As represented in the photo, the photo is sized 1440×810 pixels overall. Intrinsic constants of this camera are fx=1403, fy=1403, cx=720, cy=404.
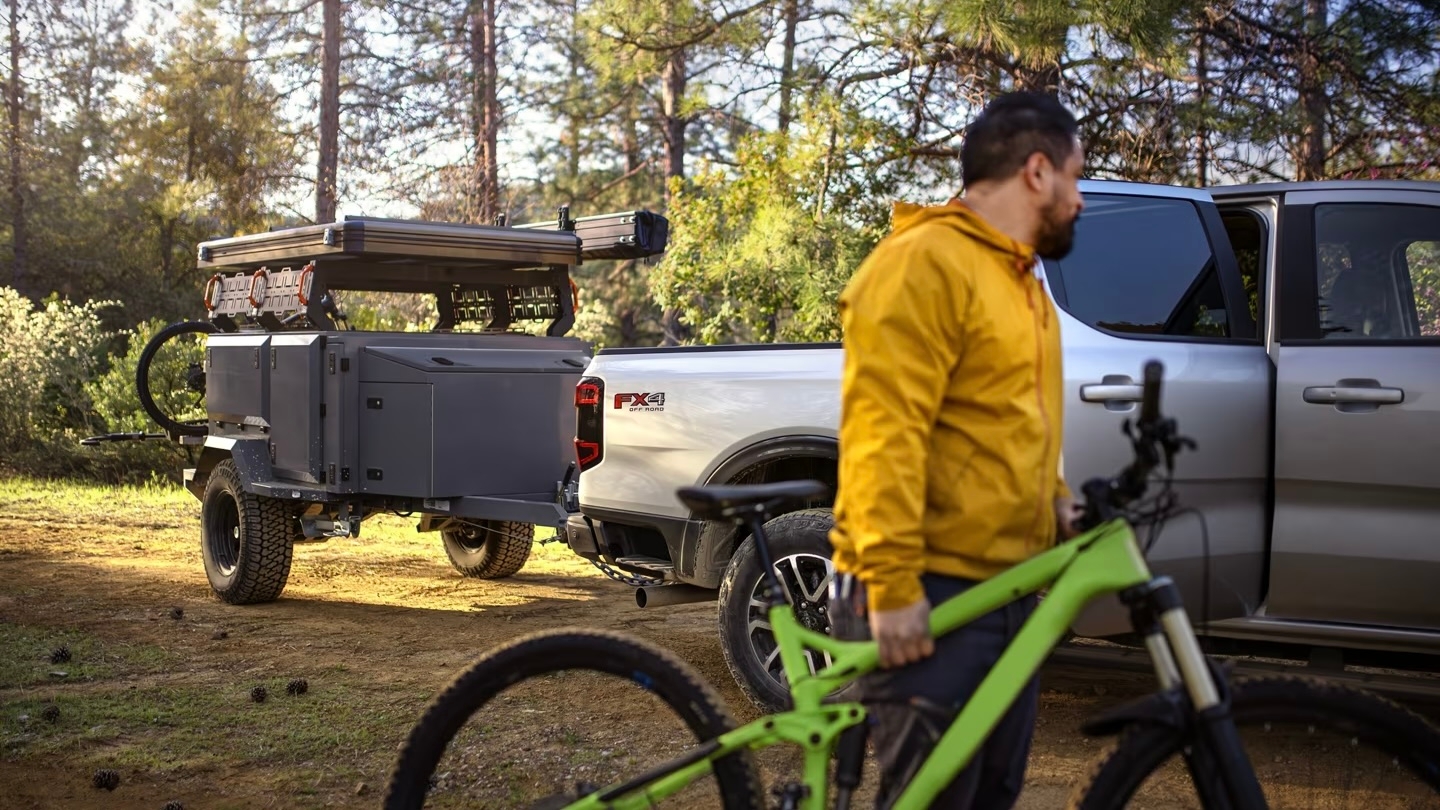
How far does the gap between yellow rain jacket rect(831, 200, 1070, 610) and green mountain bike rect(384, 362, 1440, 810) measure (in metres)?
0.11

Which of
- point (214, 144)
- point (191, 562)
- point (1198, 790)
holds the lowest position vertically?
point (191, 562)

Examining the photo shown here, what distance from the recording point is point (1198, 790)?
8.20 ft

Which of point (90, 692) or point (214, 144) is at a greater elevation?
point (214, 144)

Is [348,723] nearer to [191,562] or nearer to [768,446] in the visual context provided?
[768,446]

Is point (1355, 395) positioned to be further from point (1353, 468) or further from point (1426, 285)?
point (1426, 285)

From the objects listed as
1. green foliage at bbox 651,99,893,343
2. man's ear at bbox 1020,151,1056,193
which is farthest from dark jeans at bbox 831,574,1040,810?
green foliage at bbox 651,99,893,343

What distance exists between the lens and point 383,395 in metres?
7.71

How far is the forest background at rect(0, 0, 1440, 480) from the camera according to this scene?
10188mm

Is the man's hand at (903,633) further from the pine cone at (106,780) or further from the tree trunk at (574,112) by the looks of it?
the tree trunk at (574,112)

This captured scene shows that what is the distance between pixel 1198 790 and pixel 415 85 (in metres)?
23.3

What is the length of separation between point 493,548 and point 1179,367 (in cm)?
556

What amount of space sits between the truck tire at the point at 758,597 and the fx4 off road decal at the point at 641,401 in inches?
30.3

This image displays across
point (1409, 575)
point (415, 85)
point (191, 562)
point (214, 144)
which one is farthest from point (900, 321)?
point (214, 144)

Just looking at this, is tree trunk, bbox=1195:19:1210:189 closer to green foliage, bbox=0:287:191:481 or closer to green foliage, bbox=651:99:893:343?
green foliage, bbox=651:99:893:343
